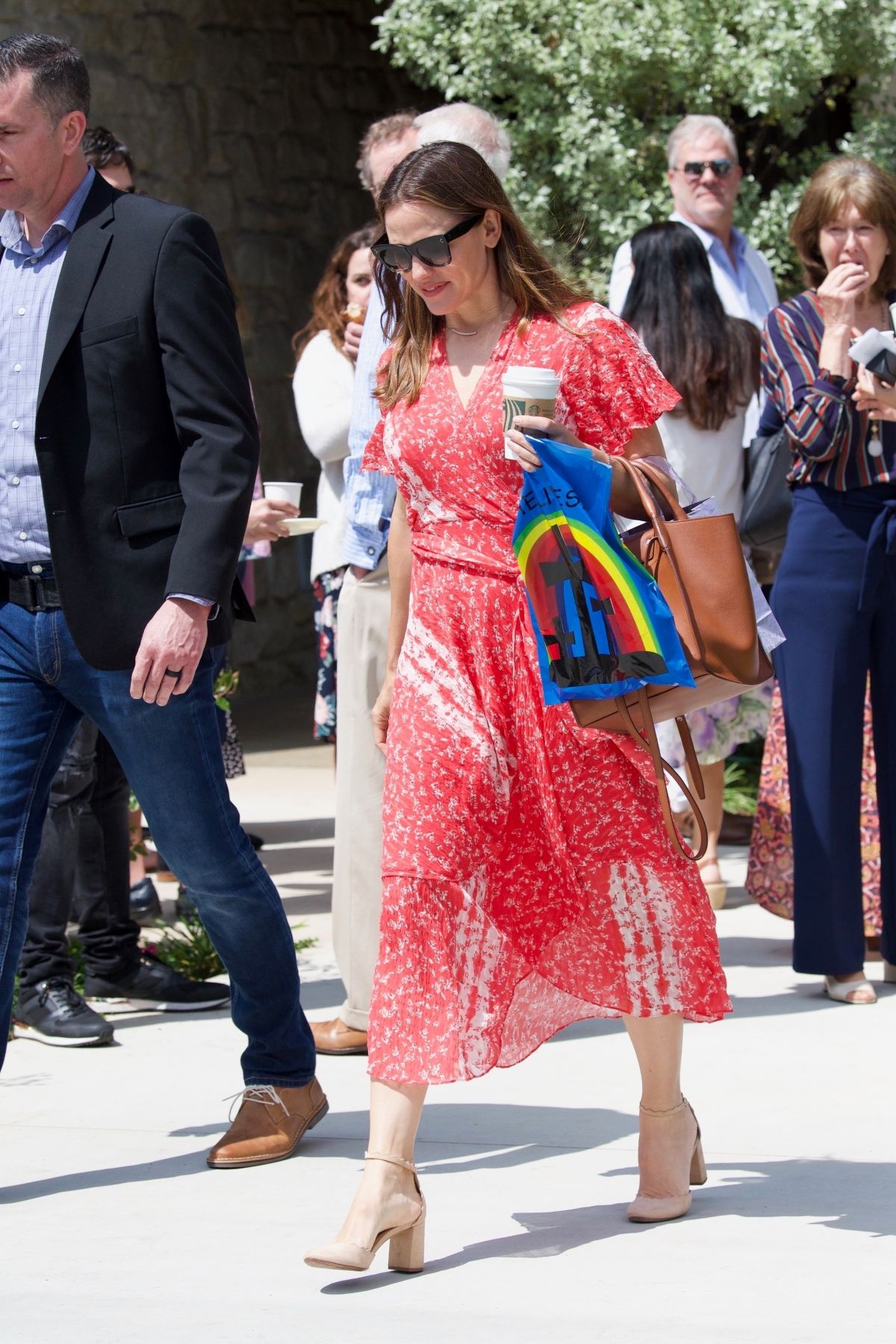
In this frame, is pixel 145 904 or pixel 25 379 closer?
pixel 25 379

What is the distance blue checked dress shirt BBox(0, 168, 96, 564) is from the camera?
3.68 metres

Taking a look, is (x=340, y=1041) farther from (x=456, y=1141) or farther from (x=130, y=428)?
(x=130, y=428)

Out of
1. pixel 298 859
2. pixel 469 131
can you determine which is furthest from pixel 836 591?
pixel 298 859

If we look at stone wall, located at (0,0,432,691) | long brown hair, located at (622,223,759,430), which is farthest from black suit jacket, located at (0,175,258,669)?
stone wall, located at (0,0,432,691)

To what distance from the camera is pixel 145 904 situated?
21.1 feet

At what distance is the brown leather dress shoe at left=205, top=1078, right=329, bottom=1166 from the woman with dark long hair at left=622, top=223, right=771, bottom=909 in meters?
2.32

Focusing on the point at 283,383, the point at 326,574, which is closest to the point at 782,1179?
the point at 326,574

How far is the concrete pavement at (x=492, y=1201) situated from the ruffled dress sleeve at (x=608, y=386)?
1.35m

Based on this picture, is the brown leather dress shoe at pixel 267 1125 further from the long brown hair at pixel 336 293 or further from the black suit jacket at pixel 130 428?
the long brown hair at pixel 336 293

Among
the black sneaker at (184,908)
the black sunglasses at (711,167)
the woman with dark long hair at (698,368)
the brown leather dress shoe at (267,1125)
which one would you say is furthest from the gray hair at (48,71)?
the black sunglasses at (711,167)

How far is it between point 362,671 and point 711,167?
292 centimetres

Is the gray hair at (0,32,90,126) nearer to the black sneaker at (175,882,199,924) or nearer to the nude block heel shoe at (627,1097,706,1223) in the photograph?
the nude block heel shoe at (627,1097,706,1223)

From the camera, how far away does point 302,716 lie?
11555mm

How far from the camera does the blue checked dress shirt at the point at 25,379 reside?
12.1 feet
